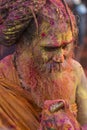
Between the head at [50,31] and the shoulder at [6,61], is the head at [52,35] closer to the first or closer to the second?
the head at [50,31]

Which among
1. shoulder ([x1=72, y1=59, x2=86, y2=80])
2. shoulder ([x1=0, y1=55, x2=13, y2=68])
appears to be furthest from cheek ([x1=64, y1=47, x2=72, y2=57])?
shoulder ([x1=0, y1=55, x2=13, y2=68])

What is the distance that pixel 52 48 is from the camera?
2100mm

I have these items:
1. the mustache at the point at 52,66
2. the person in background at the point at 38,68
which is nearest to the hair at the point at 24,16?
the person in background at the point at 38,68

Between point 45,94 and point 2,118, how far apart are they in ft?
0.54

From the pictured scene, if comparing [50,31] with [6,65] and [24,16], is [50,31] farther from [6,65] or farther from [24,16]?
[6,65]

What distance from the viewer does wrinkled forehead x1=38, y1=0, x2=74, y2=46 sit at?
209cm

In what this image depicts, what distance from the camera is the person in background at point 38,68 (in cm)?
209

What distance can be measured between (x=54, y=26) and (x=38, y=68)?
15 centimetres

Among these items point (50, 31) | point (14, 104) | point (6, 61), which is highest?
point (50, 31)

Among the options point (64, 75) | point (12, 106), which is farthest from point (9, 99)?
point (64, 75)

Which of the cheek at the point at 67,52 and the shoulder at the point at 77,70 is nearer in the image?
the cheek at the point at 67,52

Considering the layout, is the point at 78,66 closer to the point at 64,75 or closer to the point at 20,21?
the point at 64,75

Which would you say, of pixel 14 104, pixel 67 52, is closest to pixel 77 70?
pixel 67 52

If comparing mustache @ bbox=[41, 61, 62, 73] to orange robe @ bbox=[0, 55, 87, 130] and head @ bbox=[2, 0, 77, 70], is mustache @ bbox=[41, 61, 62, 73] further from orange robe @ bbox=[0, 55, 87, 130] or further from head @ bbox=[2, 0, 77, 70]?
orange robe @ bbox=[0, 55, 87, 130]
